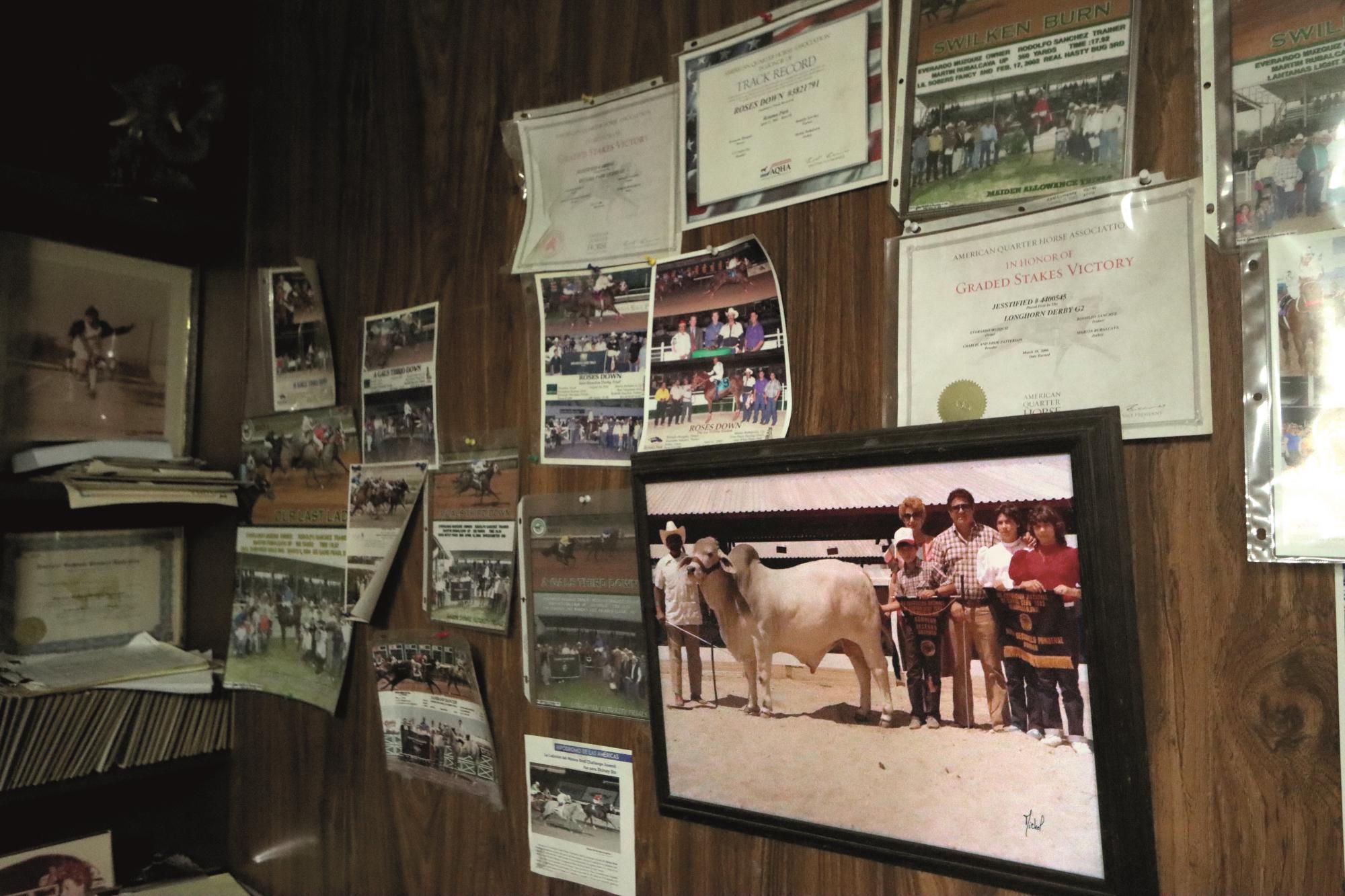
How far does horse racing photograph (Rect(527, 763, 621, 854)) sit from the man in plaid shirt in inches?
19.3

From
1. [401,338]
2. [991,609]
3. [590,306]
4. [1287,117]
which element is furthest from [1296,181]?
[401,338]

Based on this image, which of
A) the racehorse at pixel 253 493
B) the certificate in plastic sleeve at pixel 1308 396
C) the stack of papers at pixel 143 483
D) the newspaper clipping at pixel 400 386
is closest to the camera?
the certificate in plastic sleeve at pixel 1308 396

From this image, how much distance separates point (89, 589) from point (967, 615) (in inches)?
61.0

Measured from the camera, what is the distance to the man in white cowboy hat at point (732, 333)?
999mm

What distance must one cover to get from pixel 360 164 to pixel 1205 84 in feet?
4.12

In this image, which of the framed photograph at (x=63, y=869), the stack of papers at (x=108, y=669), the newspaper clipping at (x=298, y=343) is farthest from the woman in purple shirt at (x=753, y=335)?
the framed photograph at (x=63, y=869)

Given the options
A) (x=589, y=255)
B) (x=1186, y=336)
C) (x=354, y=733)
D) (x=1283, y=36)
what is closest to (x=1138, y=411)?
(x=1186, y=336)

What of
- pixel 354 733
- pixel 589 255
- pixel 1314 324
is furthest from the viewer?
pixel 354 733

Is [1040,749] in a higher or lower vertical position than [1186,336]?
lower

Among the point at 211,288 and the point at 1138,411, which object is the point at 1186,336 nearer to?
the point at 1138,411

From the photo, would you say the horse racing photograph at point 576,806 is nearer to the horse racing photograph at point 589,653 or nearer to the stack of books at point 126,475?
the horse racing photograph at point 589,653

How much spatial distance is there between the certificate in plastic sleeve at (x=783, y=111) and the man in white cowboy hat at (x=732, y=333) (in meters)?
0.12

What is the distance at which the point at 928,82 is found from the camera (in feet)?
2.91

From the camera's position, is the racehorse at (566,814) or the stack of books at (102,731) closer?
the racehorse at (566,814)
